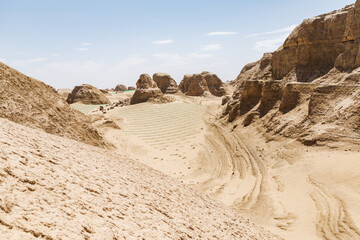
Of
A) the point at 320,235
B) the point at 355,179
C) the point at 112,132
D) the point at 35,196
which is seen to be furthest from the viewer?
the point at 112,132

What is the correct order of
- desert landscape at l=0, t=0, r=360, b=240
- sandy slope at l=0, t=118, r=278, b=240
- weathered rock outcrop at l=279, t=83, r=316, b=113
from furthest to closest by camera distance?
1. weathered rock outcrop at l=279, t=83, r=316, b=113
2. desert landscape at l=0, t=0, r=360, b=240
3. sandy slope at l=0, t=118, r=278, b=240

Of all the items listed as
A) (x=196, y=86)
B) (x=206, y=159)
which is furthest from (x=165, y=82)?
(x=206, y=159)

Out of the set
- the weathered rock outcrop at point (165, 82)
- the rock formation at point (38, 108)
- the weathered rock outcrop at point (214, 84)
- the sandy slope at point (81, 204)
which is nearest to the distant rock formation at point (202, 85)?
the weathered rock outcrop at point (214, 84)

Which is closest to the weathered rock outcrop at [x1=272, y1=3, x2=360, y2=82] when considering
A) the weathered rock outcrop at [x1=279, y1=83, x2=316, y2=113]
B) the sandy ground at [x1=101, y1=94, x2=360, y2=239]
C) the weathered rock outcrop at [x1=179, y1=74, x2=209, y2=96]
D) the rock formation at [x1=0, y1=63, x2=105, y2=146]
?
the weathered rock outcrop at [x1=279, y1=83, x2=316, y2=113]

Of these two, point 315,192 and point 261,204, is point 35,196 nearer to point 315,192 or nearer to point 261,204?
point 261,204

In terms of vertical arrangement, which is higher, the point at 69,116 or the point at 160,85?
the point at 160,85

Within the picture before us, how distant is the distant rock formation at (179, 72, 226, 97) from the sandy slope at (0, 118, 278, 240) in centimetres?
3553

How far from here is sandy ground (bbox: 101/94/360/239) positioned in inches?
277

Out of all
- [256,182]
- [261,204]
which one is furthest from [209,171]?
[261,204]

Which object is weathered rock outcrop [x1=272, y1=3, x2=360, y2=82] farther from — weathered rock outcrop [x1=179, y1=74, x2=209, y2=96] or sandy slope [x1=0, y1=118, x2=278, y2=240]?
weathered rock outcrop [x1=179, y1=74, x2=209, y2=96]

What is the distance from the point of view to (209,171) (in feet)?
40.9

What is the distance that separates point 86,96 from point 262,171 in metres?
29.6

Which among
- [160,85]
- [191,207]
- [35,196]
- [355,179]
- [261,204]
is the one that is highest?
[160,85]

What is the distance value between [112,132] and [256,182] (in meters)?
11.9
